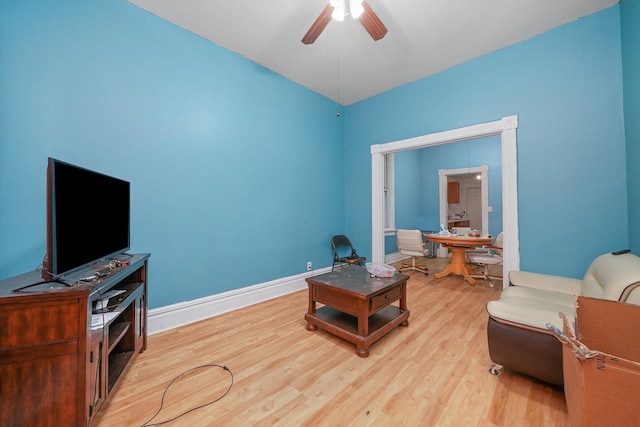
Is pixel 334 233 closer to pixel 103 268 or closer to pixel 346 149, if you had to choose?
pixel 346 149

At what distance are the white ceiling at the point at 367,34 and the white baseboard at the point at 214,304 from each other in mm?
2836

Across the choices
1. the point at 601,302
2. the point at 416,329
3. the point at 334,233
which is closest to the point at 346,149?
the point at 334,233

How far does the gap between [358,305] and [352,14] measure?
2.26 meters

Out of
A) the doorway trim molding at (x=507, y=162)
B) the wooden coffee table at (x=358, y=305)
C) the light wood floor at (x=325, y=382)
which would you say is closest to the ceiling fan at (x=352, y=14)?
the doorway trim molding at (x=507, y=162)

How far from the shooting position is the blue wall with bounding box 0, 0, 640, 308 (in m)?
1.73

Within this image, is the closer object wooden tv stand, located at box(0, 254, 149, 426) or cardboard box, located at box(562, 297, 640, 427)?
cardboard box, located at box(562, 297, 640, 427)

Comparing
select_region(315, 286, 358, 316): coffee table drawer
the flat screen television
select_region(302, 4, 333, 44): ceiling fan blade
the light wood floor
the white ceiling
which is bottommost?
the light wood floor

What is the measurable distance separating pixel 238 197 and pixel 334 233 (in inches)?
72.8

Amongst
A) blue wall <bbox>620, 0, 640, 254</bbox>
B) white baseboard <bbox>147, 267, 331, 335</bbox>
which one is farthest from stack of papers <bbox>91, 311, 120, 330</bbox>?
blue wall <bbox>620, 0, 640, 254</bbox>

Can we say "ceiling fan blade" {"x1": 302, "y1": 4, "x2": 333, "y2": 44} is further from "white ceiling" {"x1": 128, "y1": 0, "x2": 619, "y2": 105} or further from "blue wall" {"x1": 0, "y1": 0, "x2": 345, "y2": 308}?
"blue wall" {"x1": 0, "y1": 0, "x2": 345, "y2": 308}

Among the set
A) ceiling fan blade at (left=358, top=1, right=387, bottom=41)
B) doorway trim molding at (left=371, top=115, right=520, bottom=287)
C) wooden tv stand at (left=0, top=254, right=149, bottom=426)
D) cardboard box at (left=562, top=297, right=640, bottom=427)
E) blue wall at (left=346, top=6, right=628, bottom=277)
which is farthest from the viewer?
doorway trim molding at (left=371, top=115, right=520, bottom=287)

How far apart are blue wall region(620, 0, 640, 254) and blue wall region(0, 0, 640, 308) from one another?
0.02 meters

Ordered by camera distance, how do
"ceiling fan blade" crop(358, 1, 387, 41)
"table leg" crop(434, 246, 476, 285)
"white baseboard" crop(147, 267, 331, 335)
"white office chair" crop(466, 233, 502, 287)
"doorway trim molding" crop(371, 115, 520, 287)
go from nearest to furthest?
"ceiling fan blade" crop(358, 1, 387, 41), "white baseboard" crop(147, 267, 331, 335), "doorway trim molding" crop(371, 115, 520, 287), "white office chair" crop(466, 233, 502, 287), "table leg" crop(434, 246, 476, 285)

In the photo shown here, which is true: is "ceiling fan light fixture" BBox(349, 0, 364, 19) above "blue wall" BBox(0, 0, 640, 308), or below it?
above
